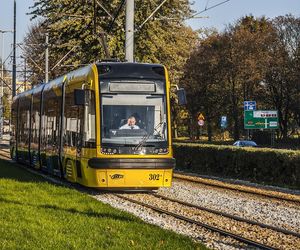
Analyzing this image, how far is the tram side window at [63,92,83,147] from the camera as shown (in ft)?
53.3

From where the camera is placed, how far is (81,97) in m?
15.2

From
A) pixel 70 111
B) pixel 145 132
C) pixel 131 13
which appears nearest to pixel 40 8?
pixel 131 13

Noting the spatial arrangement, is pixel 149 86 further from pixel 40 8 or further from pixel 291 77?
pixel 291 77

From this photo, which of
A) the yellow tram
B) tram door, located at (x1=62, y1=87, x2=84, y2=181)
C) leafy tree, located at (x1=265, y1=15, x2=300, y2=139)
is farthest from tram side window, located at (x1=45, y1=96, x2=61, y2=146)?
leafy tree, located at (x1=265, y1=15, x2=300, y2=139)

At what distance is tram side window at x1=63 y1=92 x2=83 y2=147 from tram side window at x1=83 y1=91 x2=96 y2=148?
52cm

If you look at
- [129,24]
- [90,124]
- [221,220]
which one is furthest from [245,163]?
[221,220]

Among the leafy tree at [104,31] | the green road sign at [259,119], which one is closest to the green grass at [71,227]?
the leafy tree at [104,31]

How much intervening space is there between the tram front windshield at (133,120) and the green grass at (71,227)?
1.75m

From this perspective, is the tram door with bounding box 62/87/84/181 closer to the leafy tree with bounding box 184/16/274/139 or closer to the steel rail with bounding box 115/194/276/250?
the steel rail with bounding box 115/194/276/250

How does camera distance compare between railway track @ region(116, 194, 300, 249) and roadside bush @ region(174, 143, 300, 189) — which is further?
roadside bush @ region(174, 143, 300, 189)

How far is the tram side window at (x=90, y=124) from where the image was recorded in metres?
15.1

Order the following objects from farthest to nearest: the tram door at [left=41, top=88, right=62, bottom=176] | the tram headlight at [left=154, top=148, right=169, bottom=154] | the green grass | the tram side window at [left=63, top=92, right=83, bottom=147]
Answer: the tram door at [left=41, top=88, right=62, bottom=176] < the tram side window at [left=63, top=92, right=83, bottom=147] < the tram headlight at [left=154, top=148, right=169, bottom=154] < the green grass

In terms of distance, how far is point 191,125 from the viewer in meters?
77.9

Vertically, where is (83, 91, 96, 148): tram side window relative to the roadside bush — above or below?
above
